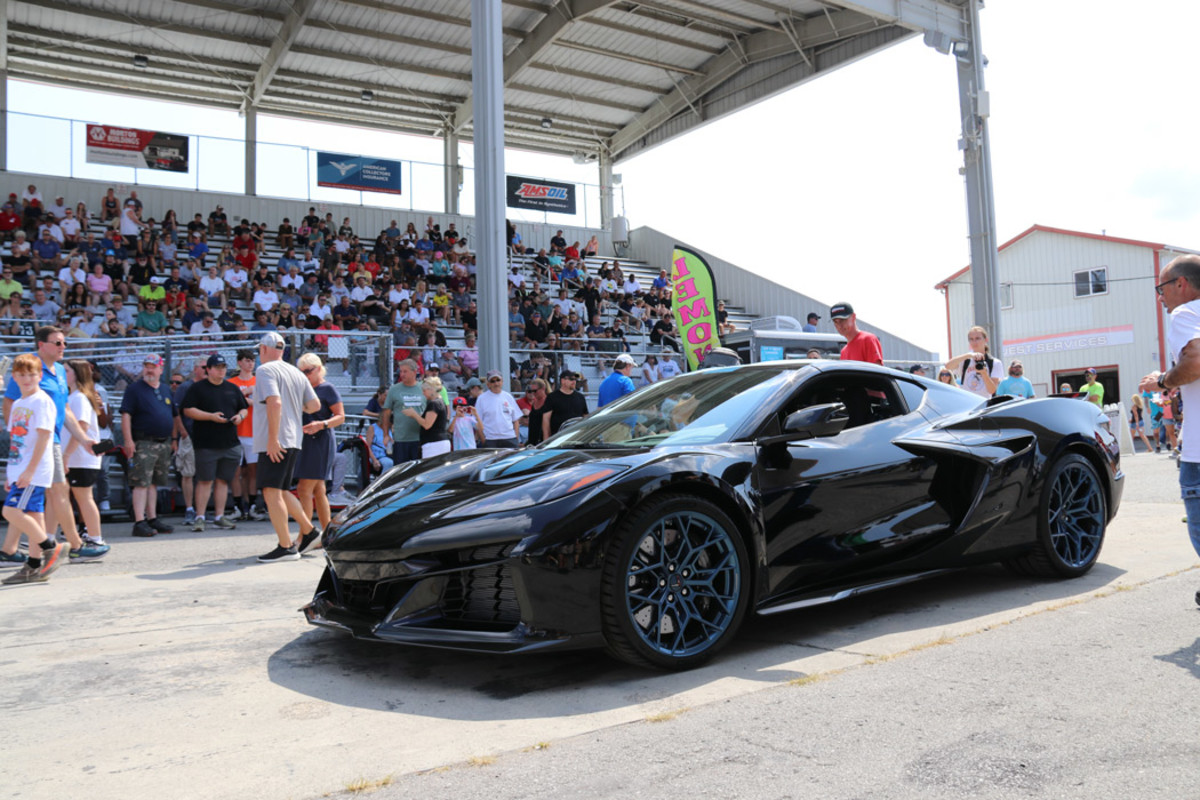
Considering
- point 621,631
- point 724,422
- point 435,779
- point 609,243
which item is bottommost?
point 435,779

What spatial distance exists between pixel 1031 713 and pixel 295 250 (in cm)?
1874

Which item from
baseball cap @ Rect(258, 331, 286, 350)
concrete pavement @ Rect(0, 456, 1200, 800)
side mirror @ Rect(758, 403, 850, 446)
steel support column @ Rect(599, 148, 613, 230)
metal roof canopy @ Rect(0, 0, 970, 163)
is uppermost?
metal roof canopy @ Rect(0, 0, 970, 163)

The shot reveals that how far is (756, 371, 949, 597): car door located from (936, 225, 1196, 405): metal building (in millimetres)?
26898

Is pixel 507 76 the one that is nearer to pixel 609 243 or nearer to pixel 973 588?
pixel 609 243

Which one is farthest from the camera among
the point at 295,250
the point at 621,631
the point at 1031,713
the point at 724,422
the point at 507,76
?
the point at 507,76

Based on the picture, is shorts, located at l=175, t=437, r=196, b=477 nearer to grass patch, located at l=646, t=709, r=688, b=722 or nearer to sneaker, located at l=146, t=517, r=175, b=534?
sneaker, located at l=146, t=517, r=175, b=534

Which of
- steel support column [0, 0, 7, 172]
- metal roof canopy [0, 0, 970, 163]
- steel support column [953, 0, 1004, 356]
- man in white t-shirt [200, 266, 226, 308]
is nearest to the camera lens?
man in white t-shirt [200, 266, 226, 308]

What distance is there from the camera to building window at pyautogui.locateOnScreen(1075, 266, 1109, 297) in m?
31.8

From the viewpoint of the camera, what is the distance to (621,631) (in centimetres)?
317

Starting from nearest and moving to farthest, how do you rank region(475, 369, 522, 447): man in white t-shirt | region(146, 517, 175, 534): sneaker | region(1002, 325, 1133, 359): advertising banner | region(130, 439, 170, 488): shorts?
1. region(146, 517, 175, 534): sneaker
2. region(130, 439, 170, 488): shorts
3. region(475, 369, 522, 447): man in white t-shirt
4. region(1002, 325, 1133, 359): advertising banner

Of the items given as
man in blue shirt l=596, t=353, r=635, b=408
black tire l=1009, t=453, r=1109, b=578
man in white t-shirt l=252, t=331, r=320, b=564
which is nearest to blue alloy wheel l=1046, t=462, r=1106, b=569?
black tire l=1009, t=453, r=1109, b=578

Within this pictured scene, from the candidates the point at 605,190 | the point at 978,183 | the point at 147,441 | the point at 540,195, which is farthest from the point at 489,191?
the point at 605,190

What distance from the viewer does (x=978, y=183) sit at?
19.0 m

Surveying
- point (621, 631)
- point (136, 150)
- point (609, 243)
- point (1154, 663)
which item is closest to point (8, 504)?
point (621, 631)
